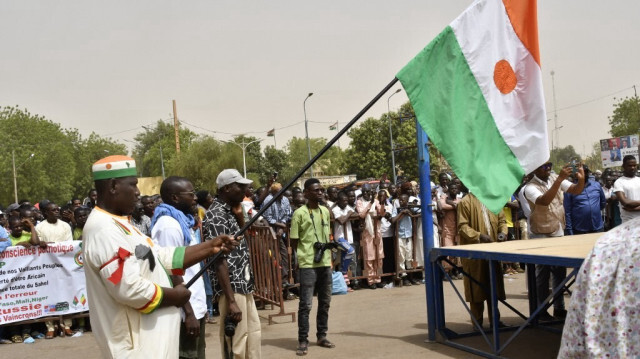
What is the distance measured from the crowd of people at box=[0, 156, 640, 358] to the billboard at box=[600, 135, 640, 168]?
84.3 ft

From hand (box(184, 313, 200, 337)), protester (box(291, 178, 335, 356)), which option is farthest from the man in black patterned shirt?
protester (box(291, 178, 335, 356))

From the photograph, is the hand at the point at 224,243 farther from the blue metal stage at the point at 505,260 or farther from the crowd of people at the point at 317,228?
the blue metal stage at the point at 505,260

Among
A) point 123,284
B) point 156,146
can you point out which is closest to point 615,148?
point 123,284

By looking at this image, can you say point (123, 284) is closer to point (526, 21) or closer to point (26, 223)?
point (526, 21)

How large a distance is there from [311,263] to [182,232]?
8.49 feet

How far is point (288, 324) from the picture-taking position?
9375 mm

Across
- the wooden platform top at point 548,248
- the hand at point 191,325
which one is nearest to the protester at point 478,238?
the wooden platform top at point 548,248

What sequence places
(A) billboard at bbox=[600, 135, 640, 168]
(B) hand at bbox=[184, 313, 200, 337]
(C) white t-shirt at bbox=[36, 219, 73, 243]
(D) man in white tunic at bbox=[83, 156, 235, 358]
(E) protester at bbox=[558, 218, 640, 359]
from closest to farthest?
(E) protester at bbox=[558, 218, 640, 359] < (D) man in white tunic at bbox=[83, 156, 235, 358] < (B) hand at bbox=[184, 313, 200, 337] < (C) white t-shirt at bbox=[36, 219, 73, 243] < (A) billboard at bbox=[600, 135, 640, 168]

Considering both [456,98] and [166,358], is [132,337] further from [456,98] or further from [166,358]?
[456,98]

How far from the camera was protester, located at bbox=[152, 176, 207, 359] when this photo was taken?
5.00 metres

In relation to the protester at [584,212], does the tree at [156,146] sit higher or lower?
higher

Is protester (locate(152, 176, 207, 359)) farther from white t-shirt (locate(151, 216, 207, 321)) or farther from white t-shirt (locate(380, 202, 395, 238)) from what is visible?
white t-shirt (locate(380, 202, 395, 238))

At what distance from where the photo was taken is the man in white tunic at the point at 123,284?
317cm

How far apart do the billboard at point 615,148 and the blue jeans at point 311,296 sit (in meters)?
34.0
